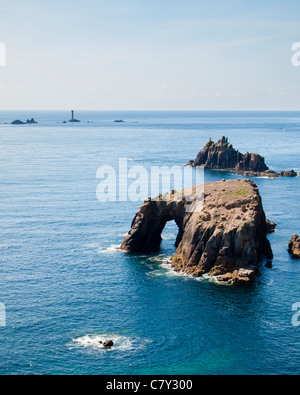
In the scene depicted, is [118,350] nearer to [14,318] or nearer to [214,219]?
[14,318]

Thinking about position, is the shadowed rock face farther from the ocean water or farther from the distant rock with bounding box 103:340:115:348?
the distant rock with bounding box 103:340:115:348

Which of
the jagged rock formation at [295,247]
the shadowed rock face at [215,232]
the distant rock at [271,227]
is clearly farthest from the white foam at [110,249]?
the distant rock at [271,227]

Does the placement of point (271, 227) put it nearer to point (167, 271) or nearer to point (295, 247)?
point (295, 247)

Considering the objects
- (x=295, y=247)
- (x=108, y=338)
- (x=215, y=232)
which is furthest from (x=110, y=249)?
(x=295, y=247)

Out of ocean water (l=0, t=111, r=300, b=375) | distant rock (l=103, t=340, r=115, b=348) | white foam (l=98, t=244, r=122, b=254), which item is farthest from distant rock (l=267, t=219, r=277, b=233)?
distant rock (l=103, t=340, r=115, b=348)
